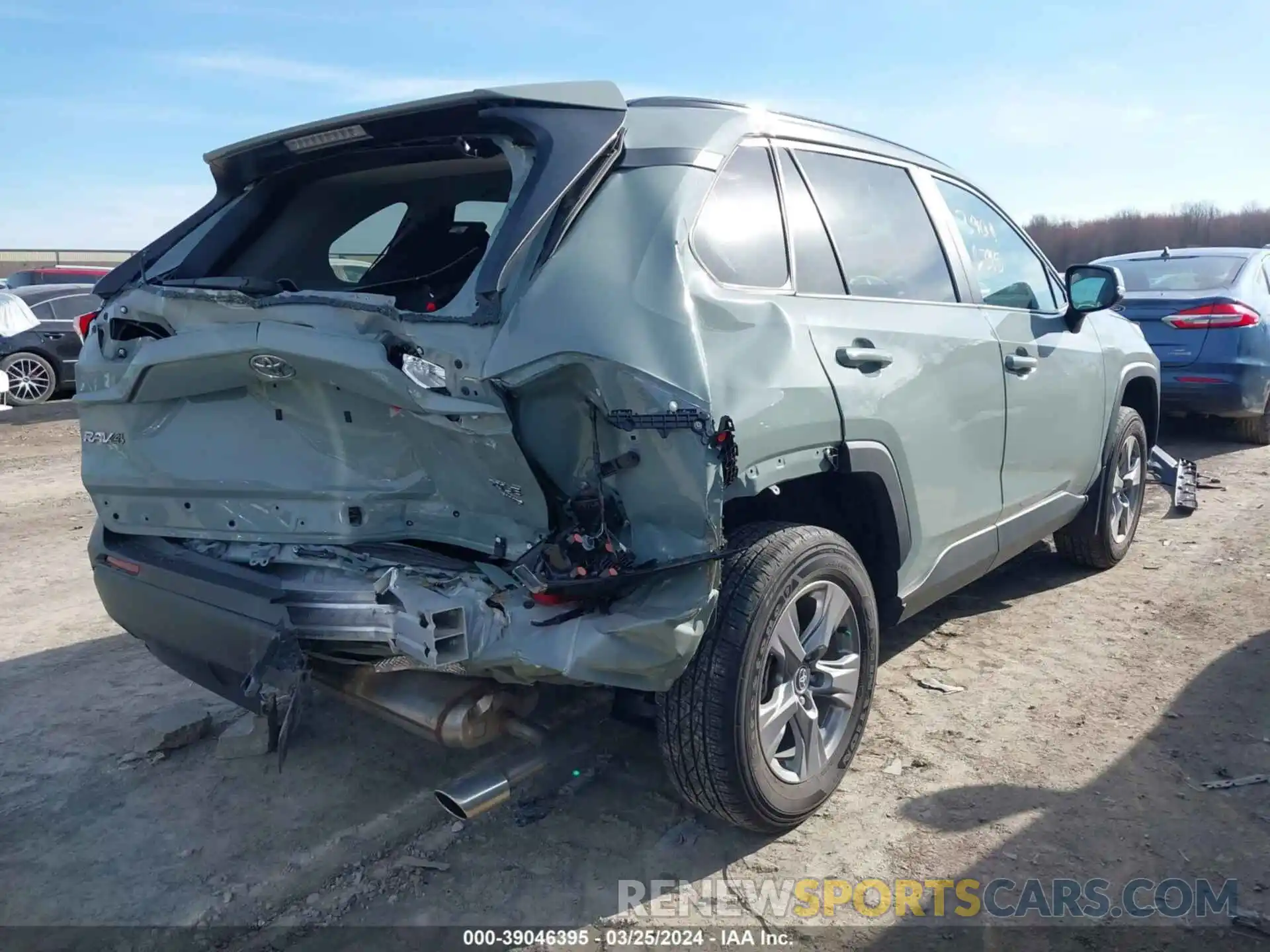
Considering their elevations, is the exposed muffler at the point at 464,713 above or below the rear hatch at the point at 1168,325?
below

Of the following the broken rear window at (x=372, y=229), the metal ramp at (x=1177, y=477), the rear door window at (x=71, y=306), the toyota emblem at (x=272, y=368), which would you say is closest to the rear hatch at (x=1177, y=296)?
the metal ramp at (x=1177, y=477)

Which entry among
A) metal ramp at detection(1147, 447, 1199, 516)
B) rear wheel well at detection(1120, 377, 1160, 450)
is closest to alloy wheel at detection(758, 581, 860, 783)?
rear wheel well at detection(1120, 377, 1160, 450)

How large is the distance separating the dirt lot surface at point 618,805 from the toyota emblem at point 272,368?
4.68ft

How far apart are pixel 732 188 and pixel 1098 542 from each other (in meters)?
3.51

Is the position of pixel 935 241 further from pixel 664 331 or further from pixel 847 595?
pixel 664 331

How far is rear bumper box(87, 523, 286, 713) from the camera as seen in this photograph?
8.84 feet

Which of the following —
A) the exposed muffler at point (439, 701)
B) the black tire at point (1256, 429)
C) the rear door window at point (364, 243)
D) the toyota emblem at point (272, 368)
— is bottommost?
the black tire at point (1256, 429)

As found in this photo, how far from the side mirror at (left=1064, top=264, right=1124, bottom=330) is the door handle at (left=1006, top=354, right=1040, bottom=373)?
605 millimetres

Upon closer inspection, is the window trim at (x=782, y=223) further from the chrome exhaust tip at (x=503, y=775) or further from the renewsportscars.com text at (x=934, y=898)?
the renewsportscars.com text at (x=934, y=898)

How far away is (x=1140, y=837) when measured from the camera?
3.06m

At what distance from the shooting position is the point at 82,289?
44.8 ft

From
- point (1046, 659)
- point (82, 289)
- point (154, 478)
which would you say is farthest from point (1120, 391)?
point (82, 289)

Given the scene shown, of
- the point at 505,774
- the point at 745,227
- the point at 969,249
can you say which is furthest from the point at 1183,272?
the point at 505,774

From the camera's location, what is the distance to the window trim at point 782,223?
278cm
